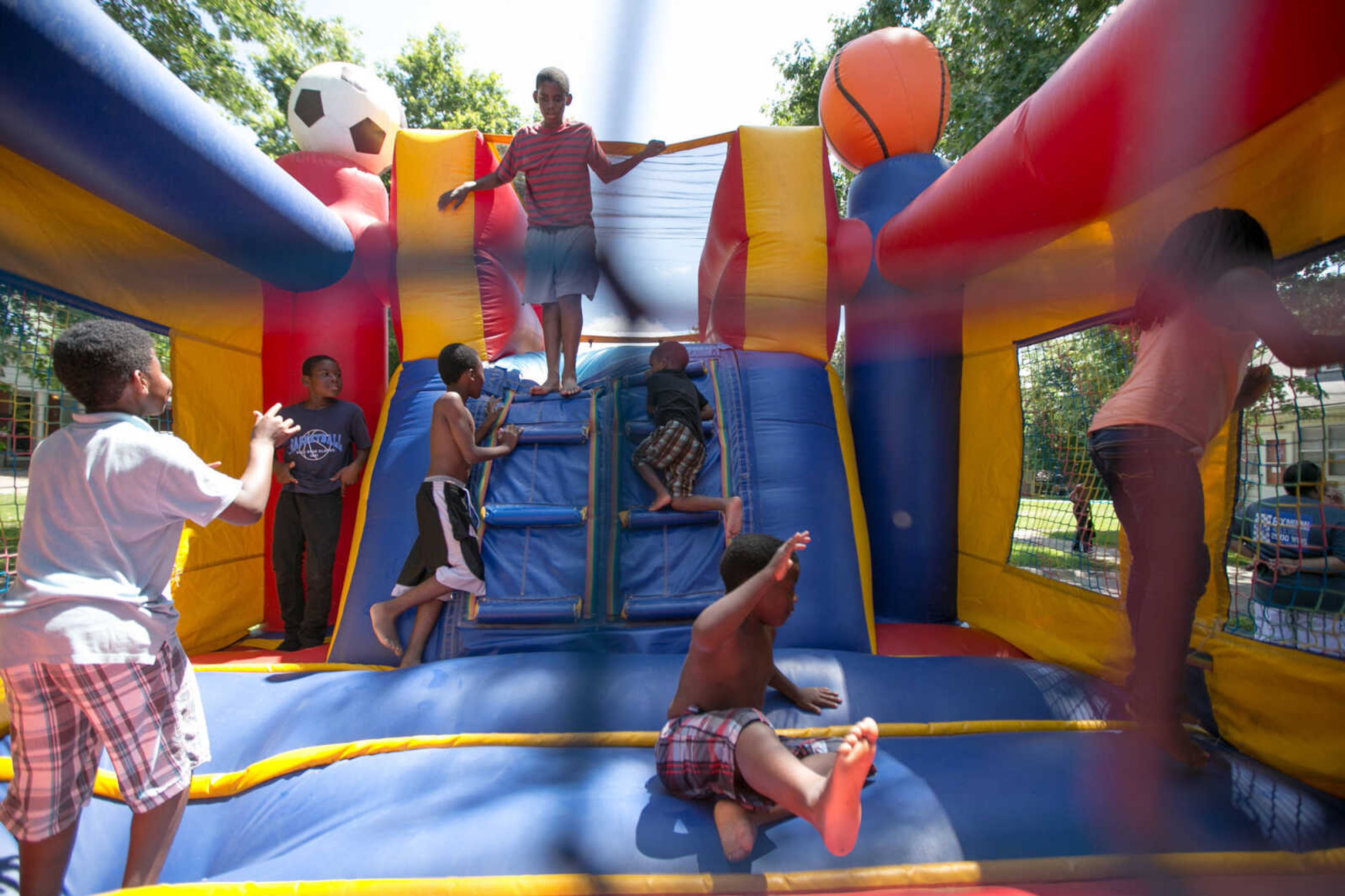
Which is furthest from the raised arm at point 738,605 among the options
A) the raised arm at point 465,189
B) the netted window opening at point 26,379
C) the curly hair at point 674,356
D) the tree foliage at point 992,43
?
the tree foliage at point 992,43

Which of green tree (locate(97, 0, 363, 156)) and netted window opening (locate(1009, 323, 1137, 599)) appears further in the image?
green tree (locate(97, 0, 363, 156))

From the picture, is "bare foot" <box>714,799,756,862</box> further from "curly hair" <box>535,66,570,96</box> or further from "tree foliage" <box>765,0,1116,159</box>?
"tree foliage" <box>765,0,1116,159</box>

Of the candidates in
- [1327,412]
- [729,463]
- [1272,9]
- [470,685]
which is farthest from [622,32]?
[729,463]

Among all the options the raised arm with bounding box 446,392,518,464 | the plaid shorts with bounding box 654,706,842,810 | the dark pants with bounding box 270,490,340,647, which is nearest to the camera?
the plaid shorts with bounding box 654,706,842,810

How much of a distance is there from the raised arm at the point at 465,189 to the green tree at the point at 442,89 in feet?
34.5

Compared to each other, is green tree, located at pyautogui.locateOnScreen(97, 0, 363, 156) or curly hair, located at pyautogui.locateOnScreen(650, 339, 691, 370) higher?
green tree, located at pyautogui.locateOnScreen(97, 0, 363, 156)

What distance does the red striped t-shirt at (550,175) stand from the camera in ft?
10.2

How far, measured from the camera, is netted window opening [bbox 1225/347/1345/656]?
5.90ft

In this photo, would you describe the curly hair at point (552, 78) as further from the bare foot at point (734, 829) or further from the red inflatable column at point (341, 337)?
the bare foot at point (734, 829)

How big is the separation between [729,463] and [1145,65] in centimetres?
185

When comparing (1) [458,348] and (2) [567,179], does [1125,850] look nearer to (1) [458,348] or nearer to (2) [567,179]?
(1) [458,348]

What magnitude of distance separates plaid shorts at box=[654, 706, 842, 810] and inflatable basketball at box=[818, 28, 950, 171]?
116 inches

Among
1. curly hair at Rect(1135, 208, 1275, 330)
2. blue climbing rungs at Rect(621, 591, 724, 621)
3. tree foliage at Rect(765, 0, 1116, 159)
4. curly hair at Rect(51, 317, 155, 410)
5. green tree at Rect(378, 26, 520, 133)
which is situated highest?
green tree at Rect(378, 26, 520, 133)

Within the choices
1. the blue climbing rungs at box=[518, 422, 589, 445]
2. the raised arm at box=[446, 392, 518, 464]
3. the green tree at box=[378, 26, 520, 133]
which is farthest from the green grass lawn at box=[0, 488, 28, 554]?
the green tree at box=[378, 26, 520, 133]
